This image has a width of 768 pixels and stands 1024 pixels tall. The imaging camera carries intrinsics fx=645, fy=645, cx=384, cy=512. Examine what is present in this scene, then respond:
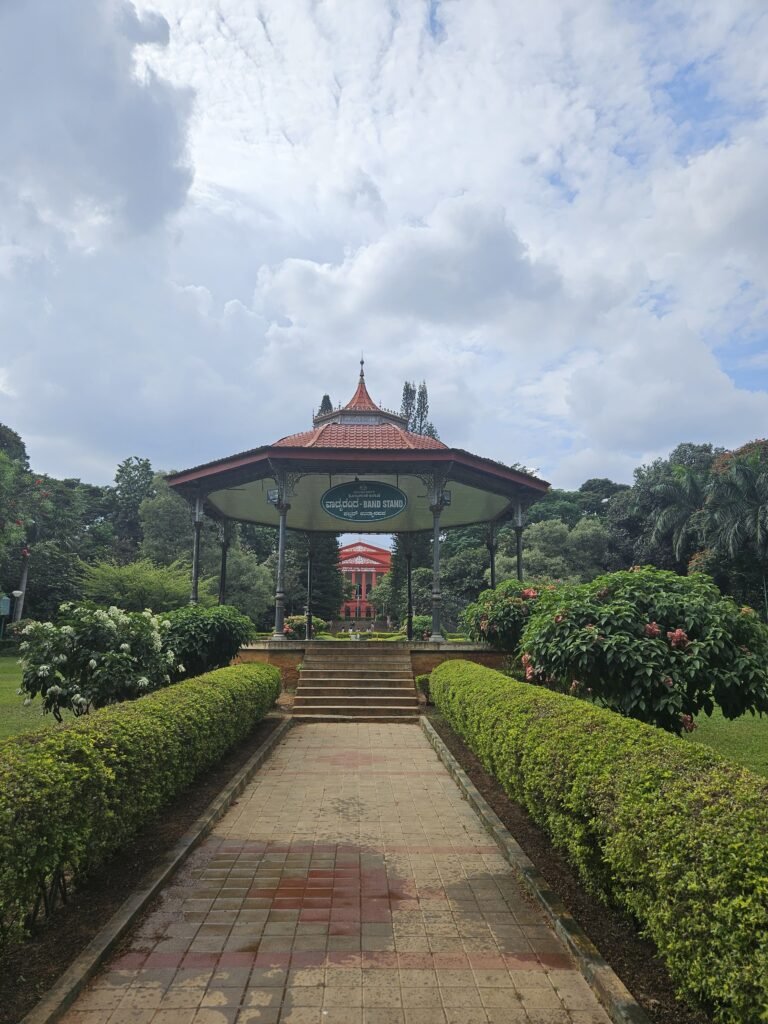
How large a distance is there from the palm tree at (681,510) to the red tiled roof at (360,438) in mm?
23168

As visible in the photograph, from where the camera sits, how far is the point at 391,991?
2.93 metres

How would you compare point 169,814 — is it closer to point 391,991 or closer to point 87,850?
point 87,850

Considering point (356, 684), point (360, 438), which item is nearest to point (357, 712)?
point (356, 684)

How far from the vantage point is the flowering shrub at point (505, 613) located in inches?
452

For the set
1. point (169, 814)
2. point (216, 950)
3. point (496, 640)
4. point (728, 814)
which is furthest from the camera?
point (496, 640)

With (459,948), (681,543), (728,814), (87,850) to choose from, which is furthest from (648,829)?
(681,543)

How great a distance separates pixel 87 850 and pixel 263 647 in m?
9.20

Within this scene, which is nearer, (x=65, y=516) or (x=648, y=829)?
(x=648, y=829)

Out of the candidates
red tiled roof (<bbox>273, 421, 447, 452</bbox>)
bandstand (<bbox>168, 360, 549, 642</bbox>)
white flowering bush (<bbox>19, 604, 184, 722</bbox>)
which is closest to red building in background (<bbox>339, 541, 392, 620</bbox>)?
bandstand (<bbox>168, 360, 549, 642</bbox>)

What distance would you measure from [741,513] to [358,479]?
22581mm

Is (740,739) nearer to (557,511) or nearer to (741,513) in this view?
(741,513)

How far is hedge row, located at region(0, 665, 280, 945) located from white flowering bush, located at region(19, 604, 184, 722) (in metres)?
1.28

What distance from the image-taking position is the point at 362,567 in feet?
186

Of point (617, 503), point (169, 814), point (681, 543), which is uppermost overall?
point (617, 503)
